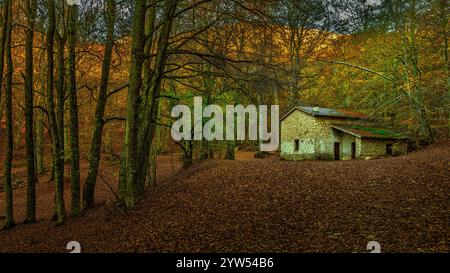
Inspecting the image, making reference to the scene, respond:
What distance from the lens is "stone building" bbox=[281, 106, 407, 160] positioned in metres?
24.0

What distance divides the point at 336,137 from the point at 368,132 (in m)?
2.26

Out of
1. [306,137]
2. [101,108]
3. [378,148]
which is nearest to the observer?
[101,108]

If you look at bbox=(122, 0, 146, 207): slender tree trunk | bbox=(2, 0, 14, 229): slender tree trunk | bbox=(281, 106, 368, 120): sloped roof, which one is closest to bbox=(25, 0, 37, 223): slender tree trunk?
bbox=(2, 0, 14, 229): slender tree trunk

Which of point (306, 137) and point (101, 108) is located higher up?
point (101, 108)

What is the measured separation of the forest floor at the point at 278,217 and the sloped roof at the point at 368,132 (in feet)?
33.4

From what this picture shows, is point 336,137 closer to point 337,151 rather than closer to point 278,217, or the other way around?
point 337,151

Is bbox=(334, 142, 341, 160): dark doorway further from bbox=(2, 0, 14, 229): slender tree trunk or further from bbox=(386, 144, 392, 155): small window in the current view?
bbox=(2, 0, 14, 229): slender tree trunk

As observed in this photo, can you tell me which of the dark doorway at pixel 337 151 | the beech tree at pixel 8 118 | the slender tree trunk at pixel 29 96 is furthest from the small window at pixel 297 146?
the beech tree at pixel 8 118

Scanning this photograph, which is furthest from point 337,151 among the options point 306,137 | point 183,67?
point 183,67

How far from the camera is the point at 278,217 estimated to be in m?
7.96

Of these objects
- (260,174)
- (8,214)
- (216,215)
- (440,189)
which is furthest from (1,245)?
(440,189)

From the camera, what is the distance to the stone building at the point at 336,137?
24.0m

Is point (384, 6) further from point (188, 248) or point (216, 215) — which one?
point (188, 248)

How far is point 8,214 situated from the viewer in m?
12.1
